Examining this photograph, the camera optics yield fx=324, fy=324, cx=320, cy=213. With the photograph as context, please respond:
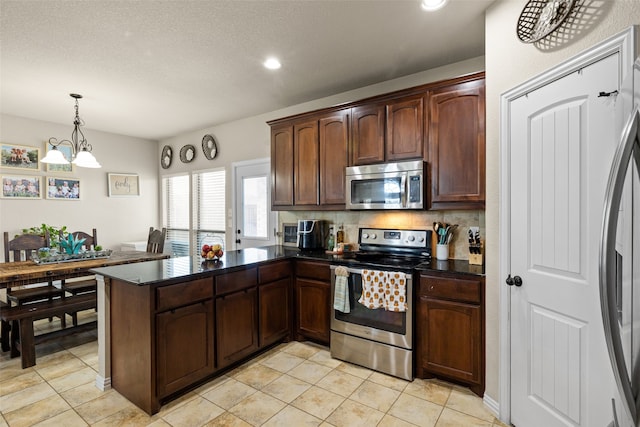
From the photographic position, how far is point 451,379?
97.5 inches

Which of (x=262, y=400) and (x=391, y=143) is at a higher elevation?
(x=391, y=143)

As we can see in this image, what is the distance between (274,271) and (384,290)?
3.59 feet

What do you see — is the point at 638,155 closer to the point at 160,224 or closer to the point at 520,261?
the point at 520,261

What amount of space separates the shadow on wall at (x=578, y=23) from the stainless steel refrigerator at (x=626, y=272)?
0.81m

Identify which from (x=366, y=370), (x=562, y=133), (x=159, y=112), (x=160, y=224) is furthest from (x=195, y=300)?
(x=160, y=224)

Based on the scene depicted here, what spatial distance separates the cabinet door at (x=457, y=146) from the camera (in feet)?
8.14

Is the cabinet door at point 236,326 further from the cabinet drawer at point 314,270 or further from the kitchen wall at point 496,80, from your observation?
the kitchen wall at point 496,80

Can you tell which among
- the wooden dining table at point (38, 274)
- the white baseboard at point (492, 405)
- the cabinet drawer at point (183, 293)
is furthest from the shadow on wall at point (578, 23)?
the wooden dining table at point (38, 274)

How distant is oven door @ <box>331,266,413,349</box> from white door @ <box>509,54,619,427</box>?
0.75 metres

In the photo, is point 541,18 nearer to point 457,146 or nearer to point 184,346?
point 457,146

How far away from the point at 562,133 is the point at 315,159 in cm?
225

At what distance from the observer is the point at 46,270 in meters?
2.96

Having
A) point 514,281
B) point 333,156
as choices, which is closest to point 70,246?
point 333,156

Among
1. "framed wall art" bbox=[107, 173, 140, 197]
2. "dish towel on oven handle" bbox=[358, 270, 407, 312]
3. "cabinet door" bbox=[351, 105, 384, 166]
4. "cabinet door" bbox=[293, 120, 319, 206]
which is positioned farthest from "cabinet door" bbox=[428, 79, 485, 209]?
"framed wall art" bbox=[107, 173, 140, 197]
